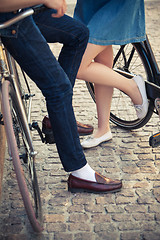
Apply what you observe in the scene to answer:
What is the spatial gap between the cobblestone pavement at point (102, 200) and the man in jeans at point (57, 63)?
5.2 inches

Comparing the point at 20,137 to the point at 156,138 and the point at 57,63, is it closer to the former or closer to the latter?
the point at 57,63

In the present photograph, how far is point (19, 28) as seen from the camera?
2031 millimetres

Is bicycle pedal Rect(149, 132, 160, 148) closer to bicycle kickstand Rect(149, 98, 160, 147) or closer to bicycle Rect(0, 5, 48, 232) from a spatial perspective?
bicycle kickstand Rect(149, 98, 160, 147)

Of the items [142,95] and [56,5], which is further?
[142,95]

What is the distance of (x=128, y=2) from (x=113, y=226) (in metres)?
1.56

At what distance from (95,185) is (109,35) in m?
1.10

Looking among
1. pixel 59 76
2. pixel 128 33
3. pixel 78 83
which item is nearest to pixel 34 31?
pixel 59 76

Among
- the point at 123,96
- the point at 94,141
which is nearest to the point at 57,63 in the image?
the point at 94,141

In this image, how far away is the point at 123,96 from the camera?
4.17m

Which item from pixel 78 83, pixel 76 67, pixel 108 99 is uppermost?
pixel 76 67

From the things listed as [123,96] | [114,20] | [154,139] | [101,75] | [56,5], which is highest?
[56,5]

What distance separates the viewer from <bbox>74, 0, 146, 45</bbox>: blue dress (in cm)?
271

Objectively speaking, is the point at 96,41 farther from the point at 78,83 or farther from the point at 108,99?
the point at 78,83

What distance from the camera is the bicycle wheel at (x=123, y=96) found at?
119 inches
